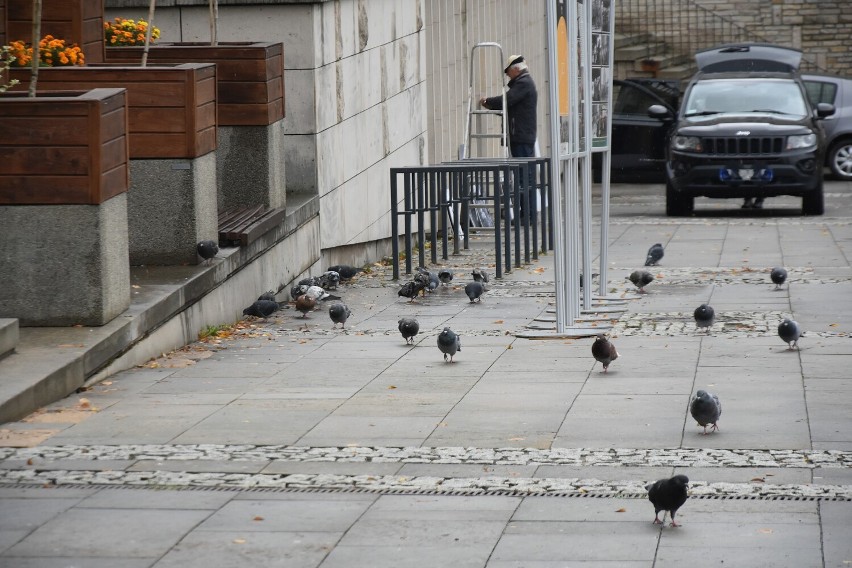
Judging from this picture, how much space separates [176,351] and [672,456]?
4460 mm

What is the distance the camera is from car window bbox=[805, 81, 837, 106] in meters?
26.6

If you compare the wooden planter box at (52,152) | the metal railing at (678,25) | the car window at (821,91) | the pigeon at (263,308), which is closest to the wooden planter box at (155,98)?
the pigeon at (263,308)

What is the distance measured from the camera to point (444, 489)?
22.4 ft

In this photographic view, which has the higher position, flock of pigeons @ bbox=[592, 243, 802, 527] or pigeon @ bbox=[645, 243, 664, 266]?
flock of pigeons @ bbox=[592, 243, 802, 527]

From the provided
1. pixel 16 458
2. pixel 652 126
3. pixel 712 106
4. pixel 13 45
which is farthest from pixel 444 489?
pixel 652 126

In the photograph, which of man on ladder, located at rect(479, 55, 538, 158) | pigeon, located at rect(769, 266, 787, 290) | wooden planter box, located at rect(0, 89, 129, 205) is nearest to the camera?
wooden planter box, located at rect(0, 89, 129, 205)

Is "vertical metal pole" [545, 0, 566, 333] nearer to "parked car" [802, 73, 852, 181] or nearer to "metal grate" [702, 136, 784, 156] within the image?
"metal grate" [702, 136, 784, 156]

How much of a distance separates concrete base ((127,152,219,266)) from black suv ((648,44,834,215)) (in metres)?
10.8

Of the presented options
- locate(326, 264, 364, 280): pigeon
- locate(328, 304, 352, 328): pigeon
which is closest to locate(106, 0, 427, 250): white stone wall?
locate(326, 264, 364, 280): pigeon

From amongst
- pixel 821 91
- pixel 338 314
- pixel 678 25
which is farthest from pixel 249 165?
pixel 678 25

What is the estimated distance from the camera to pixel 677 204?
21.9 m

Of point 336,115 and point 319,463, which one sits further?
point 336,115

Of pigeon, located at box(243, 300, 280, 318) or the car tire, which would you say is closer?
pigeon, located at box(243, 300, 280, 318)

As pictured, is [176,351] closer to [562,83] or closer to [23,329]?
[23,329]
